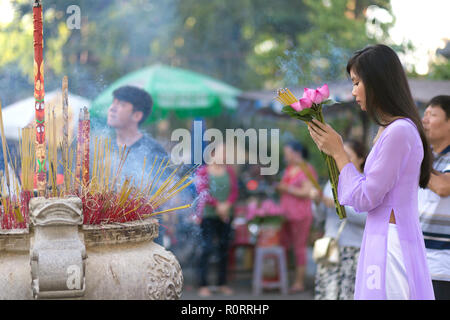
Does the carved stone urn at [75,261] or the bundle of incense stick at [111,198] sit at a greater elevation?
the bundle of incense stick at [111,198]

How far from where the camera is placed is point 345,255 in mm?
4250

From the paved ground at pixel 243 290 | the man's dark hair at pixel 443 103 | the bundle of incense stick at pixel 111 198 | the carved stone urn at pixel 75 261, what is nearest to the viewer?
the carved stone urn at pixel 75 261

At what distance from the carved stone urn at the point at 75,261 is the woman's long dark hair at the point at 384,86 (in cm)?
94

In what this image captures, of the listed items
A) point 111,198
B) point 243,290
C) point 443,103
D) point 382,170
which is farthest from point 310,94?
point 243,290

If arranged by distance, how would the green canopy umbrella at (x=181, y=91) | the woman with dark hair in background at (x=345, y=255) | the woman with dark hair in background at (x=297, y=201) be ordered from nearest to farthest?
the woman with dark hair in background at (x=345, y=255) < the woman with dark hair in background at (x=297, y=201) < the green canopy umbrella at (x=181, y=91)

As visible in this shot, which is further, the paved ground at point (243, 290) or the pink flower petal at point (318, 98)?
the paved ground at point (243, 290)

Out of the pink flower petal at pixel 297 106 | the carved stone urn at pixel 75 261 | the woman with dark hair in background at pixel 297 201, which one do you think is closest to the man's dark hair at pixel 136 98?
the carved stone urn at pixel 75 261

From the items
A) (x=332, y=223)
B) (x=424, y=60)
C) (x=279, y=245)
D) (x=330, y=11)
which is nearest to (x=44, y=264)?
(x=332, y=223)

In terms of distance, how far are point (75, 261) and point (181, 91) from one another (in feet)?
21.1

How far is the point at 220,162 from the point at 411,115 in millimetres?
3714

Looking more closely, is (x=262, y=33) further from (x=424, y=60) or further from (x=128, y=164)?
(x=128, y=164)

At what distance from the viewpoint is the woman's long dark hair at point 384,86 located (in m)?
2.17

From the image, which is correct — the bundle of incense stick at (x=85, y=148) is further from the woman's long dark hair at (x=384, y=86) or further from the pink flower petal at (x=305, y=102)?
the woman's long dark hair at (x=384, y=86)

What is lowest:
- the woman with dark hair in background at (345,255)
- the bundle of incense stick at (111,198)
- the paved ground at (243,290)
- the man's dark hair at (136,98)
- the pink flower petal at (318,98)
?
the paved ground at (243,290)
